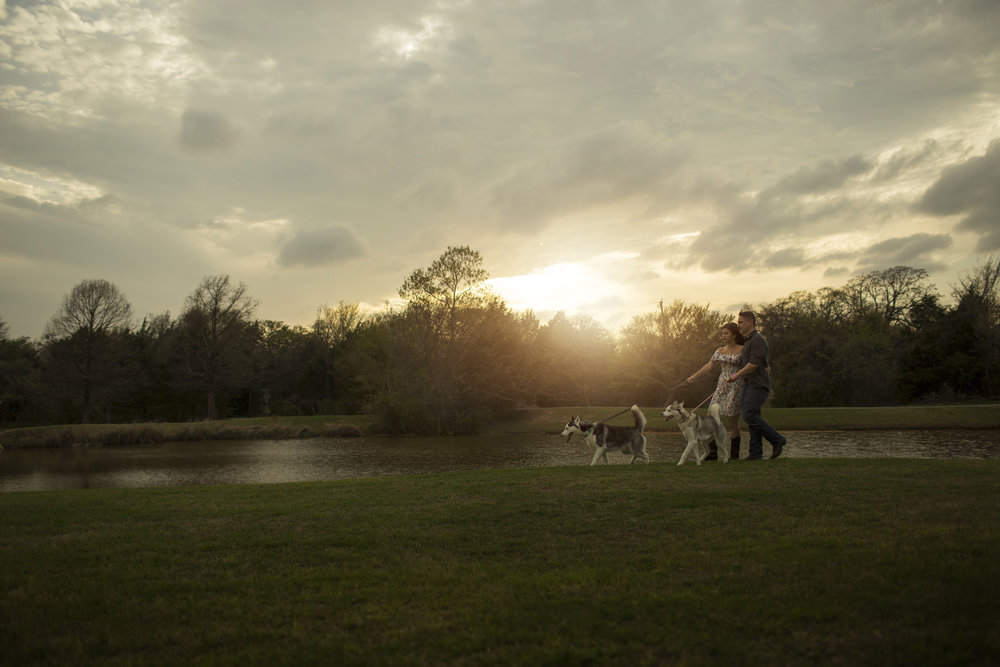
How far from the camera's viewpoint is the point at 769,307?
7106 centimetres

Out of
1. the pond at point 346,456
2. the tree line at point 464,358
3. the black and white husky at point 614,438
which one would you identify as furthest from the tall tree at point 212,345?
the black and white husky at point 614,438

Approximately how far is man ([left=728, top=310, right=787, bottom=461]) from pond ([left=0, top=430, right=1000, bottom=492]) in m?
5.23

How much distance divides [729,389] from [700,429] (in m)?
1.01

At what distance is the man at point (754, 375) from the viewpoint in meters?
11.6

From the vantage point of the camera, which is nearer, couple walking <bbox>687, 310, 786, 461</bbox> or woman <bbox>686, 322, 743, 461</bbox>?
couple walking <bbox>687, 310, 786, 461</bbox>

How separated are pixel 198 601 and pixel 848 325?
A: 6897 cm

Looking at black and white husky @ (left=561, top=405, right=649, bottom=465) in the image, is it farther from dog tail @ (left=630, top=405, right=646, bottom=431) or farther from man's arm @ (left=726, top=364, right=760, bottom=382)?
man's arm @ (left=726, top=364, right=760, bottom=382)

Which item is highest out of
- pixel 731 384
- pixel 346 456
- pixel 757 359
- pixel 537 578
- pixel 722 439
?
pixel 757 359

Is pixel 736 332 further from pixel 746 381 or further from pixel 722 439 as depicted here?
pixel 722 439

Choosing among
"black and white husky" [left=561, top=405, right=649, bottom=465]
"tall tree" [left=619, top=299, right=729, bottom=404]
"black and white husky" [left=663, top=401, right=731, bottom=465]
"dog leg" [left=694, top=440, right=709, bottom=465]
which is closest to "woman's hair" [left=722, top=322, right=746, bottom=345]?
"black and white husky" [left=663, top=401, right=731, bottom=465]

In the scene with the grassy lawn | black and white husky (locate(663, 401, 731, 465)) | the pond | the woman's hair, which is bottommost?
the pond

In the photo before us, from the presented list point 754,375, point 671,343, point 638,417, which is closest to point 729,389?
point 754,375

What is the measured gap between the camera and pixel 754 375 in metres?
11.7

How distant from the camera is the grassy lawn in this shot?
12.9 ft
